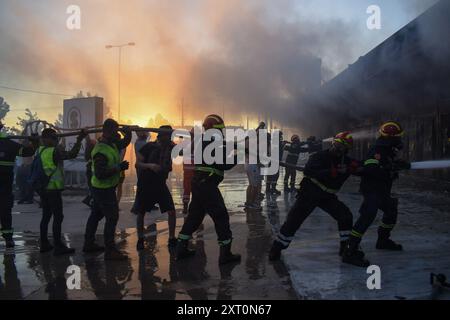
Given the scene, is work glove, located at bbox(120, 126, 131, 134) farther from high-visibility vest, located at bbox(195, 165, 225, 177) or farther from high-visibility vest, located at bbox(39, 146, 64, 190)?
high-visibility vest, located at bbox(195, 165, 225, 177)

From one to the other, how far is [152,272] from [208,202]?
93cm

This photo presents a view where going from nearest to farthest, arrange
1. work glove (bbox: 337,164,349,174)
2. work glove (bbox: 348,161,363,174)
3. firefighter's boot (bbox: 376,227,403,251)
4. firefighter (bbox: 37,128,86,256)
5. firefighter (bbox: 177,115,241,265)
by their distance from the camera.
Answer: work glove (bbox: 337,164,349,174), work glove (bbox: 348,161,363,174), firefighter (bbox: 177,115,241,265), firefighter's boot (bbox: 376,227,403,251), firefighter (bbox: 37,128,86,256)

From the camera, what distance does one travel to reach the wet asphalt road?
3.95 meters

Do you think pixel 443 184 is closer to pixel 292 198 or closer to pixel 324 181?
pixel 292 198

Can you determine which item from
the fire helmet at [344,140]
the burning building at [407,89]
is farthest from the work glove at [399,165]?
the burning building at [407,89]

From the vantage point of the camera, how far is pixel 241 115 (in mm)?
18438

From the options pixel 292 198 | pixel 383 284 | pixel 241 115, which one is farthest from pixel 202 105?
pixel 383 284

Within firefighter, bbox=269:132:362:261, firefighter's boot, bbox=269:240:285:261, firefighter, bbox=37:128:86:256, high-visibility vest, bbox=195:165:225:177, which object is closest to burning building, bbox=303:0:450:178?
firefighter, bbox=269:132:362:261

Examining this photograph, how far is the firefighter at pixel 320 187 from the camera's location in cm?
480

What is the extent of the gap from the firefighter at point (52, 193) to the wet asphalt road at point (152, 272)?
18cm

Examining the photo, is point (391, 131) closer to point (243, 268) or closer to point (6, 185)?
point (243, 268)

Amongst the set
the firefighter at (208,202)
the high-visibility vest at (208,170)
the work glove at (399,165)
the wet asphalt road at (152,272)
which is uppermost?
the work glove at (399,165)

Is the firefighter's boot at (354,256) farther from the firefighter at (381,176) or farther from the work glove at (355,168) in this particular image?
the work glove at (355,168)

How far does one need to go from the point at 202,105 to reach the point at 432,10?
38.1 ft
